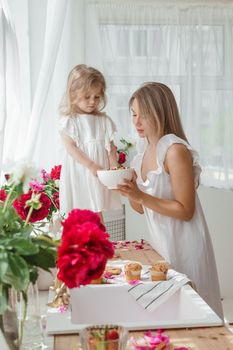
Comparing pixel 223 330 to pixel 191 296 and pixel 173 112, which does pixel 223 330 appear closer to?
pixel 191 296

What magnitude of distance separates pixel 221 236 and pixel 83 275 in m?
3.61

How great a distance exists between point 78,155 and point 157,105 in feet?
4.13

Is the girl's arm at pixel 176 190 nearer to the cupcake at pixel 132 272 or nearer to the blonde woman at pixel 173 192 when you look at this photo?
the blonde woman at pixel 173 192

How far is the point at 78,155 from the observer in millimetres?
3324

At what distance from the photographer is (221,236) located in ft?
14.3

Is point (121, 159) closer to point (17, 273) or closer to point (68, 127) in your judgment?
point (68, 127)

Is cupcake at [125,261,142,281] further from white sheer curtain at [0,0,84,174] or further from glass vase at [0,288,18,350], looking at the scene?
glass vase at [0,288,18,350]

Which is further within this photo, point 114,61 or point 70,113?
point 114,61

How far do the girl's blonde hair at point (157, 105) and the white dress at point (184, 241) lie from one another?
0.22ft

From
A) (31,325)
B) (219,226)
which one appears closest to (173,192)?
(31,325)

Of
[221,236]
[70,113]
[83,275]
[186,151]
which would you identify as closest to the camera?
[83,275]

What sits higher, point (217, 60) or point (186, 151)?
point (217, 60)

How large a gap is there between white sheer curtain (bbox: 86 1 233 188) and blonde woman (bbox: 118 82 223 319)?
2061mm

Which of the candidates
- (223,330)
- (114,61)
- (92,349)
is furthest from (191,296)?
(114,61)
